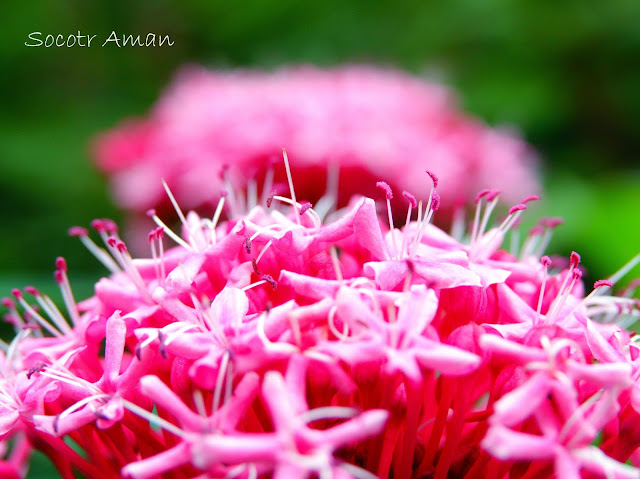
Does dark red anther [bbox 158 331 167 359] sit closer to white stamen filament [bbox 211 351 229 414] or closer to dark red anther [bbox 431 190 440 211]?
white stamen filament [bbox 211 351 229 414]

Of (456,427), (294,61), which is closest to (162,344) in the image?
(456,427)

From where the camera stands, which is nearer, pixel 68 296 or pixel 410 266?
pixel 410 266

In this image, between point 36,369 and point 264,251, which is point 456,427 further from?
point 36,369

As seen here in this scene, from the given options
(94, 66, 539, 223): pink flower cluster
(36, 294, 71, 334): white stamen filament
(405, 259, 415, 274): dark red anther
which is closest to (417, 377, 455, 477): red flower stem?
(405, 259, 415, 274): dark red anther

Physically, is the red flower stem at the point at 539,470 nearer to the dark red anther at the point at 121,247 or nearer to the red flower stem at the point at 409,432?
the red flower stem at the point at 409,432

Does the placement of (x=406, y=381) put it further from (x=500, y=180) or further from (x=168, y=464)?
(x=500, y=180)

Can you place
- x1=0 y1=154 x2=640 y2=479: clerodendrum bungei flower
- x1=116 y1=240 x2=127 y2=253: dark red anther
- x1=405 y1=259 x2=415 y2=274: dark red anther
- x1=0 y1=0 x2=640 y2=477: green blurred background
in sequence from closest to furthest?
x1=0 y1=154 x2=640 y2=479: clerodendrum bungei flower, x1=405 y1=259 x2=415 y2=274: dark red anther, x1=116 y1=240 x2=127 y2=253: dark red anther, x1=0 y1=0 x2=640 y2=477: green blurred background

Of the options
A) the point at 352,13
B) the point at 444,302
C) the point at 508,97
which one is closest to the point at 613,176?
the point at 508,97
